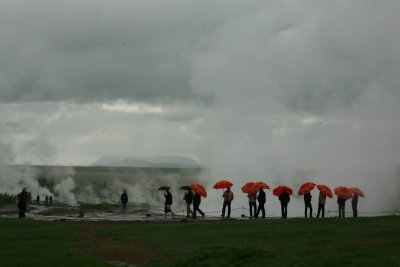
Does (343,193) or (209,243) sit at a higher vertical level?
(343,193)

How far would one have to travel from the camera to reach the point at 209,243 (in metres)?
24.4

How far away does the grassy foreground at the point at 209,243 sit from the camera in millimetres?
18328

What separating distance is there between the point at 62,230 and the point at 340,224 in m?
13.3

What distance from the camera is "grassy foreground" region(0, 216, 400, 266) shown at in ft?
60.1

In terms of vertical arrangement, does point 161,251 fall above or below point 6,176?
below

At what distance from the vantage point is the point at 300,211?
60.0 meters

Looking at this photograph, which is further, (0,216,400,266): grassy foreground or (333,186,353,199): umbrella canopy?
(333,186,353,199): umbrella canopy

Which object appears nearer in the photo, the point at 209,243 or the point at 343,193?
the point at 209,243

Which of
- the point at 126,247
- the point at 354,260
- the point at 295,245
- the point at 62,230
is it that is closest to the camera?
the point at 354,260

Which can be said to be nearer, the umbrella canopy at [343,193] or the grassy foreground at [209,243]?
the grassy foreground at [209,243]

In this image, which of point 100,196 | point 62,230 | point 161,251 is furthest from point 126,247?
point 100,196

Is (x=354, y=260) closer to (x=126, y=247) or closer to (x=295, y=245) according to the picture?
(x=295, y=245)

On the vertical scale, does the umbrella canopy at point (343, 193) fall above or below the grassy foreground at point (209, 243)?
above

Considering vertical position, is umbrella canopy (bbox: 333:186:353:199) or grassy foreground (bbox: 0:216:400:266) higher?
umbrella canopy (bbox: 333:186:353:199)
